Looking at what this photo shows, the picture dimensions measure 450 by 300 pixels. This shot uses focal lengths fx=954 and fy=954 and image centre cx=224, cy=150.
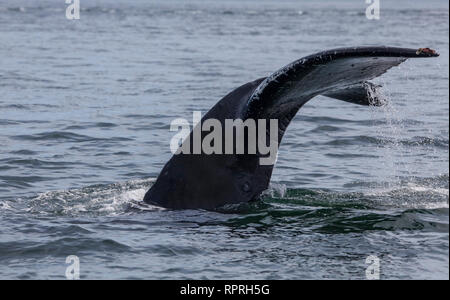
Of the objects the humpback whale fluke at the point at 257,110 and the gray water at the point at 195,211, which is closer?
the humpback whale fluke at the point at 257,110

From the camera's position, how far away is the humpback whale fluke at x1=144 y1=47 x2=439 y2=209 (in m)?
5.98

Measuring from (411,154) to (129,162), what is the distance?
342cm

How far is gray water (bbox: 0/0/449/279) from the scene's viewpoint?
6527 mm

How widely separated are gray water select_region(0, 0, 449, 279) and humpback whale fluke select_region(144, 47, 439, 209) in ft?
0.71

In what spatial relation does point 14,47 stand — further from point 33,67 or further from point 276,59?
point 276,59

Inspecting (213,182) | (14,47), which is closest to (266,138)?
(213,182)

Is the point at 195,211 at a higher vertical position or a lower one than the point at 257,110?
lower

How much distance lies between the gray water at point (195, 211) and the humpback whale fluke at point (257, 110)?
8.6 inches

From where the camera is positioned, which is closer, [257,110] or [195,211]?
[257,110]

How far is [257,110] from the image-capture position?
20.8 feet

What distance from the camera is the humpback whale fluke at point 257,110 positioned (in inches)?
235

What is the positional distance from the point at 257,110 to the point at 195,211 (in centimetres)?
99

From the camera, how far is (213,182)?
6.63 meters

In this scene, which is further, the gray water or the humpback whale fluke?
the gray water
